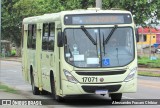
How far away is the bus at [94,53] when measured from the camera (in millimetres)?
14867

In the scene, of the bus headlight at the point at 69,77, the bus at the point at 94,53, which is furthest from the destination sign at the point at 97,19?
the bus headlight at the point at 69,77

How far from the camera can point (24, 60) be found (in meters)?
21.9

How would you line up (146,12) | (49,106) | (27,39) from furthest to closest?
(146,12)
(27,39)
(49,106)

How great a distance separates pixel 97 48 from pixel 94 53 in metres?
0.18

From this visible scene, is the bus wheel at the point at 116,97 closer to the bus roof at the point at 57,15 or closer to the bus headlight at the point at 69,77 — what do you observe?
the bus headlight at the point at 69,77

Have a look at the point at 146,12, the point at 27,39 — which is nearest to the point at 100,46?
the point at 27,39

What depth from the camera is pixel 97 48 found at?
1525 cm

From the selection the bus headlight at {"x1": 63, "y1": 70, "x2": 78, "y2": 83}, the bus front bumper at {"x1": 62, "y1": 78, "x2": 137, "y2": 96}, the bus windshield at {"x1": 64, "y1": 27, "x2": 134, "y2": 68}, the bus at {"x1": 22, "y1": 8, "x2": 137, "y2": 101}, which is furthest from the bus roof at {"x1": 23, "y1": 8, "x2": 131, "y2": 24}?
the bus front bumper at {"x1": 62, "y1": 78, "x2": 137, "y2": 96}

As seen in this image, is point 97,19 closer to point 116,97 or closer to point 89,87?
point 89,87

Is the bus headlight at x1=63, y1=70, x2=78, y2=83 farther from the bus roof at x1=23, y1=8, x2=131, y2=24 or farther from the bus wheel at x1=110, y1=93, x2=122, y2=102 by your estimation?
the bus wheel at x1=110, y1=93, x2=122, y2=102

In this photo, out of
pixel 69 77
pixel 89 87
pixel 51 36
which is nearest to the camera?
pixel 89 87

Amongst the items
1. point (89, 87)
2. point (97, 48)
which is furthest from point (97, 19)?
point (89, 87)

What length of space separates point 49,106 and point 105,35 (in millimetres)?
2712

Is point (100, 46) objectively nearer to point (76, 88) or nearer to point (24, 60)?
point (76, 88)
